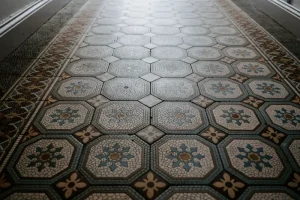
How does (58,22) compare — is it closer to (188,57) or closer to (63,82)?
(63,82)

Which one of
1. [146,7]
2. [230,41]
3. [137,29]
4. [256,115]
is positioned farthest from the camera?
[146,7]

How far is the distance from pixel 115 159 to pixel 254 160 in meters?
0.69

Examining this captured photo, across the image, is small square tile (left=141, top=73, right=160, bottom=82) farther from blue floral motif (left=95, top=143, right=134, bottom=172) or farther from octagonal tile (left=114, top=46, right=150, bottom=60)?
blue floral motif (left=95, top=143, right=134, bottom=172)

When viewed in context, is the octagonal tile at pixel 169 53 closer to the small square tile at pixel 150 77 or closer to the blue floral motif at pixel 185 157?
the small square tile at pixel 150 77

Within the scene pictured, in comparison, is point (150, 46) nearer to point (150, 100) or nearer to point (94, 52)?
point (94, 52)

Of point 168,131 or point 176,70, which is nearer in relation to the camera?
point 168,131

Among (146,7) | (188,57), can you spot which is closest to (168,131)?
(188,57)

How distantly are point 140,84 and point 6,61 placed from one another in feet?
4.02

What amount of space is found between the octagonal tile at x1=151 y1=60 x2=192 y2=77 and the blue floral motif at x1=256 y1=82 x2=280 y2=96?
562 millimetres

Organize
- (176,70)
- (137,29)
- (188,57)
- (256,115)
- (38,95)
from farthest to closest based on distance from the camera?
(137,29) < (188,57) < (176,70) < (38,95) < (256,115)

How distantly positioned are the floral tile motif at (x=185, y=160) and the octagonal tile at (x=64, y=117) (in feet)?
1.63

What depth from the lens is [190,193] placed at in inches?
42.6

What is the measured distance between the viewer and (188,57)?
2.41 m

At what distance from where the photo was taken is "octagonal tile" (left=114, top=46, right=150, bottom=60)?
2412 millimetres
